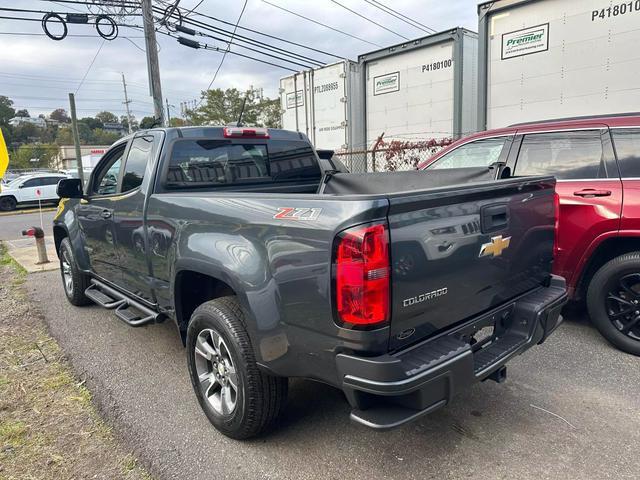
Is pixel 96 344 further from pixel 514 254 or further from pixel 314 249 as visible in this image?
pixel 514 254

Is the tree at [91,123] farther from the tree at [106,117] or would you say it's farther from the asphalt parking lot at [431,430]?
the asphalt parking lot at [431,430]

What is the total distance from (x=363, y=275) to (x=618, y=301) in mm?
2880

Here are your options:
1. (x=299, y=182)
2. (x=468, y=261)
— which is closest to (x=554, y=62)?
(x=299, y=182)

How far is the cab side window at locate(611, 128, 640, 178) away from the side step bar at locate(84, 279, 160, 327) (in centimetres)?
394

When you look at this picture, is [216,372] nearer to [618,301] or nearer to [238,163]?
[238,163]

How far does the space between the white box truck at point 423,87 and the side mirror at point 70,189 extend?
6971 millimetres

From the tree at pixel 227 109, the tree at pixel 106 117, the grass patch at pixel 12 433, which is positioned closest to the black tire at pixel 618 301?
the grass patch at pixel 12 433

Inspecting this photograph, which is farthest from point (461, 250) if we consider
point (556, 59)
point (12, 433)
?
point (556, 59)

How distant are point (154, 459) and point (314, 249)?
64.1 inches

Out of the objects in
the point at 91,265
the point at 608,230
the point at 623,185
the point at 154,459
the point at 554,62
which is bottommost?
the point at 154,459

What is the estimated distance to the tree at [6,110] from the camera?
59406 millimetres

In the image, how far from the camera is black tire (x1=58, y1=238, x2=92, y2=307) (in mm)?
5234

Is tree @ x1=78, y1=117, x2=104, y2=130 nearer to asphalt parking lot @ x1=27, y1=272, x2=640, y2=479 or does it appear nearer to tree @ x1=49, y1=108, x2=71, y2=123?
tree @ x1=49, y1=108, x2=71, y2=123

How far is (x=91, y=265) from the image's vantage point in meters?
4.83
